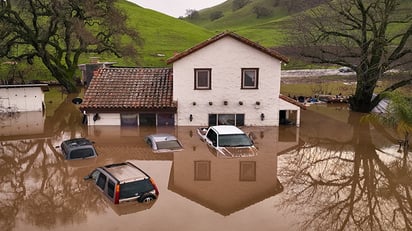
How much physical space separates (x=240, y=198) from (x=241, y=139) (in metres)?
6.24

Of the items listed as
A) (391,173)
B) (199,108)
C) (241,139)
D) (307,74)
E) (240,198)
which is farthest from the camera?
(307,74)

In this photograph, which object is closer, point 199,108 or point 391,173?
point 391,173

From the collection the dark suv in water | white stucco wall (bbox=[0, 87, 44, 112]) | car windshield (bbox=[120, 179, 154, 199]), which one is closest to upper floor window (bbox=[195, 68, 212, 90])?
the dark suv in water

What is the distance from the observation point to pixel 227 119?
27641 mm

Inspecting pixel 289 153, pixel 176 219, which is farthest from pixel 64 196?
pixel 289 153

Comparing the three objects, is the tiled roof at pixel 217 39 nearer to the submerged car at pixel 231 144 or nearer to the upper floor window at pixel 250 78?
the upper floor window at pixel 250 78

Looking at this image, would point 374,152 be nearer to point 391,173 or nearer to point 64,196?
point 391,173

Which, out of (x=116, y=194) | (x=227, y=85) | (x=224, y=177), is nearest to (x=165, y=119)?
(x=227, y=85)

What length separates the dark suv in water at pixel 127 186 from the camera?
47.7 feet

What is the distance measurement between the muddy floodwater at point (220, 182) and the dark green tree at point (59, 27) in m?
13.7

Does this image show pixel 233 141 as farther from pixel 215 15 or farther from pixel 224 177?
pixel 215 15

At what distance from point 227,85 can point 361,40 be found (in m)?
15.0

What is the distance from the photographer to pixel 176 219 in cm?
1359

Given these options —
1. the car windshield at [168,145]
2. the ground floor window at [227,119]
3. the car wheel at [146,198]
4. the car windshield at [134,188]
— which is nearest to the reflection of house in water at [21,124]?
the car windshield at [168,145]
